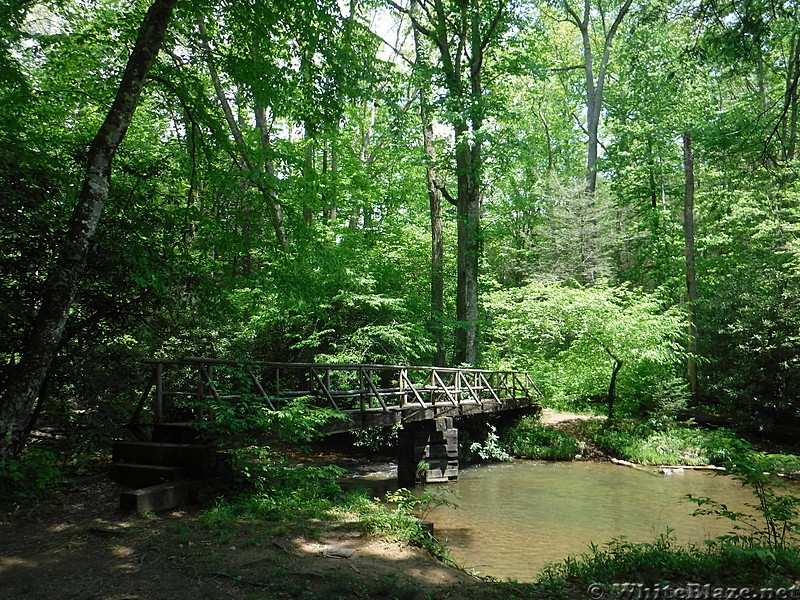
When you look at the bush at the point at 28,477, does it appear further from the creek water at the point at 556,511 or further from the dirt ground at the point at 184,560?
the creek water at the point at 556,511

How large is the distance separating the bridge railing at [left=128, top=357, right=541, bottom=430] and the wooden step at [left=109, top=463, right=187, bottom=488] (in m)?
0.65

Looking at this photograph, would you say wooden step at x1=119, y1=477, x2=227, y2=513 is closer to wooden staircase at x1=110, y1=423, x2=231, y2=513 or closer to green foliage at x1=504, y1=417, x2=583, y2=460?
wooden staircase at x1=110, y1=423, x2=231, y2=513

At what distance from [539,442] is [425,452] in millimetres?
5275

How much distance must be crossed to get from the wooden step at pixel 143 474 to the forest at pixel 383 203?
0.91 meters

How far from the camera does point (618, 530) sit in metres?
9.03

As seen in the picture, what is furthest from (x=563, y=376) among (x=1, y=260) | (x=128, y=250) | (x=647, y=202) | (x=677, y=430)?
(x=1, y=260)

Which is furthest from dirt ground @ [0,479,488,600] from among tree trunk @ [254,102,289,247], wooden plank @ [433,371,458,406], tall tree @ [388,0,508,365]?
tall tree @ [388,0,508,365]

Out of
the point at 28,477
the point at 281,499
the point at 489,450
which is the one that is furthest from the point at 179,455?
the point at 489,450

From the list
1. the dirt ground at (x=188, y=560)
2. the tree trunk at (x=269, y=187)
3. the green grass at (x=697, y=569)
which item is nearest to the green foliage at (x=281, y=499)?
the dirt ground at (x=188, y=560)

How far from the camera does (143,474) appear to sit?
266 inches

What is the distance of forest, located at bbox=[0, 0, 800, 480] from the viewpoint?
23.0ft

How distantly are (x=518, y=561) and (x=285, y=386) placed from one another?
10066mm

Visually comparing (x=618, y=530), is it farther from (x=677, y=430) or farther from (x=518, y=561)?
(x=677, y=430)

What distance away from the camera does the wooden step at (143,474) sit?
21.7 feet
